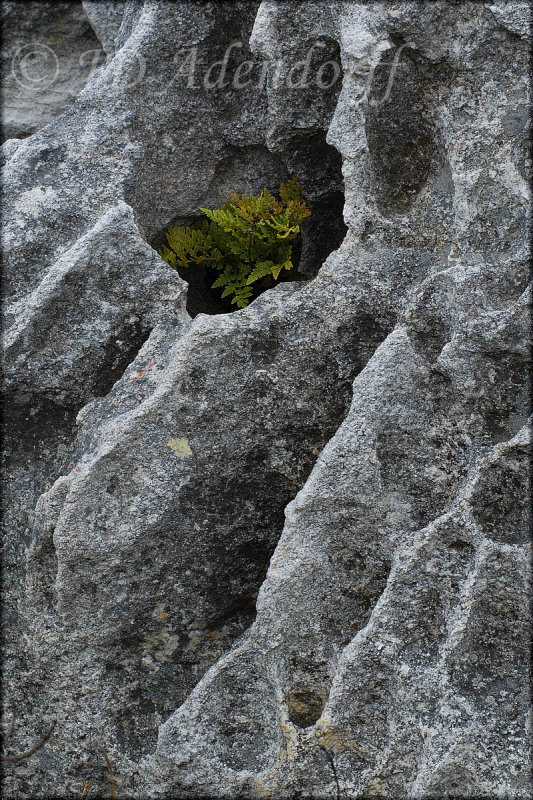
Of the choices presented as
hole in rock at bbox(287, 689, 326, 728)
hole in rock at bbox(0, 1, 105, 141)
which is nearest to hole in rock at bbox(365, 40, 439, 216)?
hole in rock at bbox(287, 689, 326, 728)

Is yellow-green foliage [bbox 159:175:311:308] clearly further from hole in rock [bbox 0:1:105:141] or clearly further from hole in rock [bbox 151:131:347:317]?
hole in rock [bbox 0:1:105:141]

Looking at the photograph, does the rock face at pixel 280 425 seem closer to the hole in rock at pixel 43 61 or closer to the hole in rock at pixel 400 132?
the hole in rock at pixel 400 132

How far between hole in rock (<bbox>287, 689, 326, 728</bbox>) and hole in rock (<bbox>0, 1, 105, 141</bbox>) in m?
3.94

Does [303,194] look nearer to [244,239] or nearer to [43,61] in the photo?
[244,239]

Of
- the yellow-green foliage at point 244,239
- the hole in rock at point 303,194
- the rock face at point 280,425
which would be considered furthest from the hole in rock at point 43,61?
the yellow-green foliage at point 244,239

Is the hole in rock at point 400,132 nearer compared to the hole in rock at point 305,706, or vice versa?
the hole in rock at point 305,706

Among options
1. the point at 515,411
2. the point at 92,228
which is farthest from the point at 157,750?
the point at 92,228

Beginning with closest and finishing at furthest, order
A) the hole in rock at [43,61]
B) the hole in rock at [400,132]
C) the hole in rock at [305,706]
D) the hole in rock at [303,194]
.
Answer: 1. the hole in rock at [305,706]
2. the hole in rock at [400,132]
3. the hole in rock at [303,194]
4. the hole in rock at [43,61]

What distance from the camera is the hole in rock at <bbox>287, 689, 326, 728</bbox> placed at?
301cm

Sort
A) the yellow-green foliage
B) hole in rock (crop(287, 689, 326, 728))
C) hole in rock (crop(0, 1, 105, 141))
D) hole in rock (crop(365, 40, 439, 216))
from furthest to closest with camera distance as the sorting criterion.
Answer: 1. hole in rock (crop(0, 1, 105, 141))
2. the yellow-green foliage
3. hole in rock (crop(365, 40, 439, 216))
4. hole in rock (crop(287, 689, 326, 728))

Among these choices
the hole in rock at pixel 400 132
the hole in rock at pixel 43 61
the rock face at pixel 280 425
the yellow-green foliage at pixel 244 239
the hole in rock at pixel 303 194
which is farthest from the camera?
the hole in rock at pixel 43 61

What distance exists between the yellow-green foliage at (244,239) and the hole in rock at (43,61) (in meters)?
1.82

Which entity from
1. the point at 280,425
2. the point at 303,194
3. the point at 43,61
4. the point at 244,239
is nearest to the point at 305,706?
the point at 280,425

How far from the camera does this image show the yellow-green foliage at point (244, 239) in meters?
3.62
